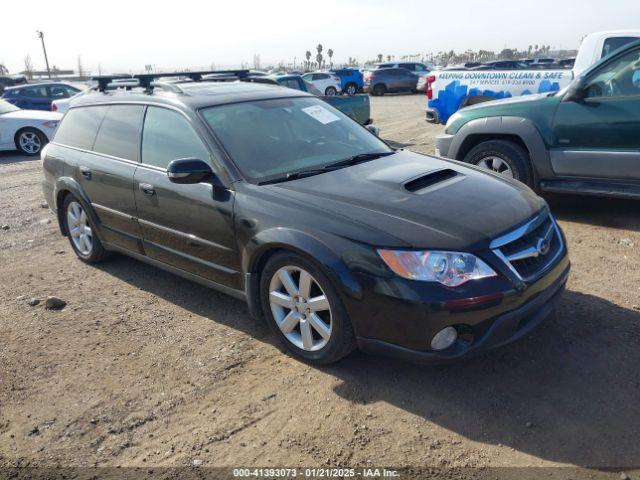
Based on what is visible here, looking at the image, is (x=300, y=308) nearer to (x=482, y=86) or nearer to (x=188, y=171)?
(x=188, y=171)

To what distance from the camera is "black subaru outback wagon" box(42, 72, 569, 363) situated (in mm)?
2936

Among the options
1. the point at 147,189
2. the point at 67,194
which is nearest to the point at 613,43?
the point at 147,189

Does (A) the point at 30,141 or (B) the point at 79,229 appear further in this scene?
(A) the point at 30,141

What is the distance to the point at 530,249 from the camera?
3.18 m

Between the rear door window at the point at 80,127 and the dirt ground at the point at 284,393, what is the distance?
147 centimetres

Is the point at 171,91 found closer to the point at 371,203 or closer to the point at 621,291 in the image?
the point at 371,203

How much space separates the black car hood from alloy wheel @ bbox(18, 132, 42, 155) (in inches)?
440

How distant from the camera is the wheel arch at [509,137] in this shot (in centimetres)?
587

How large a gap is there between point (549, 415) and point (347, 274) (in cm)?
127

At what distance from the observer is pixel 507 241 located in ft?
10.1

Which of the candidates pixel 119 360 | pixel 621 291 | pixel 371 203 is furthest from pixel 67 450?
pixel 621 291

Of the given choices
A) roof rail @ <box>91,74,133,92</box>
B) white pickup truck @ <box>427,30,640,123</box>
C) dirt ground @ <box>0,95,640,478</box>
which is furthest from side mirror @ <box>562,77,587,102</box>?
roof rail @ <box>91,74,133,92</box>

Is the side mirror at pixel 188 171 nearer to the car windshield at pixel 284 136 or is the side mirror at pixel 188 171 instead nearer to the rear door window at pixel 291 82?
the car windshield at pixel 284 136

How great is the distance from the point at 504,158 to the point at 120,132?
13.2 feet
